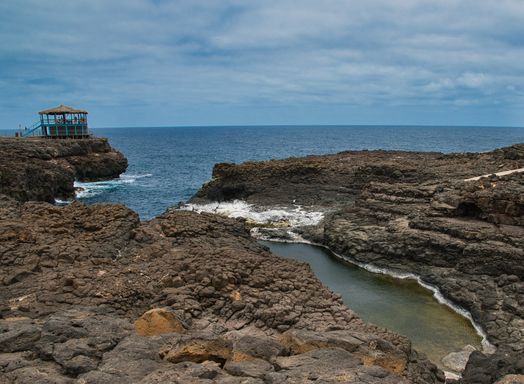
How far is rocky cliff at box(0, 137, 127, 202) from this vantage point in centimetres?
4541

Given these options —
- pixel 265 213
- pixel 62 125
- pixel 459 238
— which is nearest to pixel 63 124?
pixel 62 125

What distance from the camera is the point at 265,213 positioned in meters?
45.4

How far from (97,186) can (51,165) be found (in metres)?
11.5

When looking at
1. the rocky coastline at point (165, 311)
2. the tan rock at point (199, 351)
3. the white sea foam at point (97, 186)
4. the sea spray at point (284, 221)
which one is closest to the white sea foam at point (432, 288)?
the sea spray at point (284, 221)

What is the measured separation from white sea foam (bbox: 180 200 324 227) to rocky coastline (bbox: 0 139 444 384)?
14.9 m

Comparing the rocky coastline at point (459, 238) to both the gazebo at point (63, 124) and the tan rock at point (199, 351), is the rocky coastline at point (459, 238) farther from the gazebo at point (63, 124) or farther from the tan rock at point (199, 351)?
the gazebo at point (63, 124)

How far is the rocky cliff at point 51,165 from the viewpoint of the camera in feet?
149

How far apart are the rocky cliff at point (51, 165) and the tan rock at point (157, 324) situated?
33.7m

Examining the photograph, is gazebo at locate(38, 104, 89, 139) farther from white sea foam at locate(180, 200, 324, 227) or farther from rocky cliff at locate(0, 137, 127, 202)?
white sea foam at locate(180, 200, 324, 227)

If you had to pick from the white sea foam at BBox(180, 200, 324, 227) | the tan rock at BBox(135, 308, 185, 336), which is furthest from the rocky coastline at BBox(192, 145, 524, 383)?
the tan rock at BBox(135, 308, 185, 336)

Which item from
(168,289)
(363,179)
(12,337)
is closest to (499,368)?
(168,289)

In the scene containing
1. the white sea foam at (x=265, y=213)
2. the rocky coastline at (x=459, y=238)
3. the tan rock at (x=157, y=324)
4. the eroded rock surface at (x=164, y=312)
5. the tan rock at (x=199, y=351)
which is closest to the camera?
the eroded rock surface at (x=164, y=312)

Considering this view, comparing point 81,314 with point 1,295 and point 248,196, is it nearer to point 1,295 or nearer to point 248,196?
point 1,295

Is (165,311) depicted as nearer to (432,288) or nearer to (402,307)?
(402,307)
